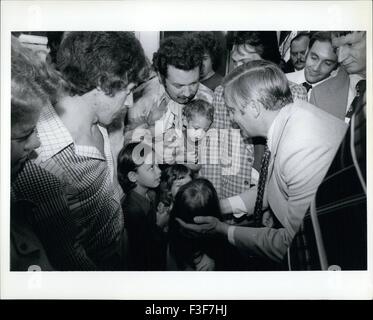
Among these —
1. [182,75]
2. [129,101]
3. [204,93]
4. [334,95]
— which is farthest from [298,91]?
[129,101]

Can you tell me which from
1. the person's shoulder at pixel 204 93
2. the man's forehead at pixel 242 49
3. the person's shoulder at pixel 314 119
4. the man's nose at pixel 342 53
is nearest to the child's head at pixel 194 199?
the person's shoulder at pixel 204 93

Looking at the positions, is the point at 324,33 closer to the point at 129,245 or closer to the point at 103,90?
the point at 103,90

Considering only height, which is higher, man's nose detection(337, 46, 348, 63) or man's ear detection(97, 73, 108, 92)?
man's nose detection(337, 46, 348, 63)

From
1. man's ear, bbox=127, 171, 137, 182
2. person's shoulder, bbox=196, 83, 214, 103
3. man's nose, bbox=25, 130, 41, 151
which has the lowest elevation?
man's ear, bbox=127, 171, 137, 182

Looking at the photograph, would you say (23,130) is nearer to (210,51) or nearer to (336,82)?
(210,51)

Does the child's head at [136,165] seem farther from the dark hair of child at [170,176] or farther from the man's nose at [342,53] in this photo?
the man's nose at [342,53]

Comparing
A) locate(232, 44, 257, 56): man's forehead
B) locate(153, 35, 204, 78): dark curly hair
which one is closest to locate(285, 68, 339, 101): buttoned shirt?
locate(232, 44, 257, 56): man's forehead

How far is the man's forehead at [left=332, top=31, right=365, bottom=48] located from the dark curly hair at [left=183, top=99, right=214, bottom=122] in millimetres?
711

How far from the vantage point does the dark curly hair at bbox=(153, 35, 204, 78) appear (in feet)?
8.04

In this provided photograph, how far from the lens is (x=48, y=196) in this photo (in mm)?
2447

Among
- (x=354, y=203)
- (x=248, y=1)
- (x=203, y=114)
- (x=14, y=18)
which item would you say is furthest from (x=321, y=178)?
(x=14, y=18)

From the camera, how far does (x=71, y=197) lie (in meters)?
2.46

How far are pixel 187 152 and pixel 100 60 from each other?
64cm

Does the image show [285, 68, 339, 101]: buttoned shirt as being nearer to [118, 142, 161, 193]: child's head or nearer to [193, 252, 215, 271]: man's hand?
[118, 142, 161, 193]: child's head
